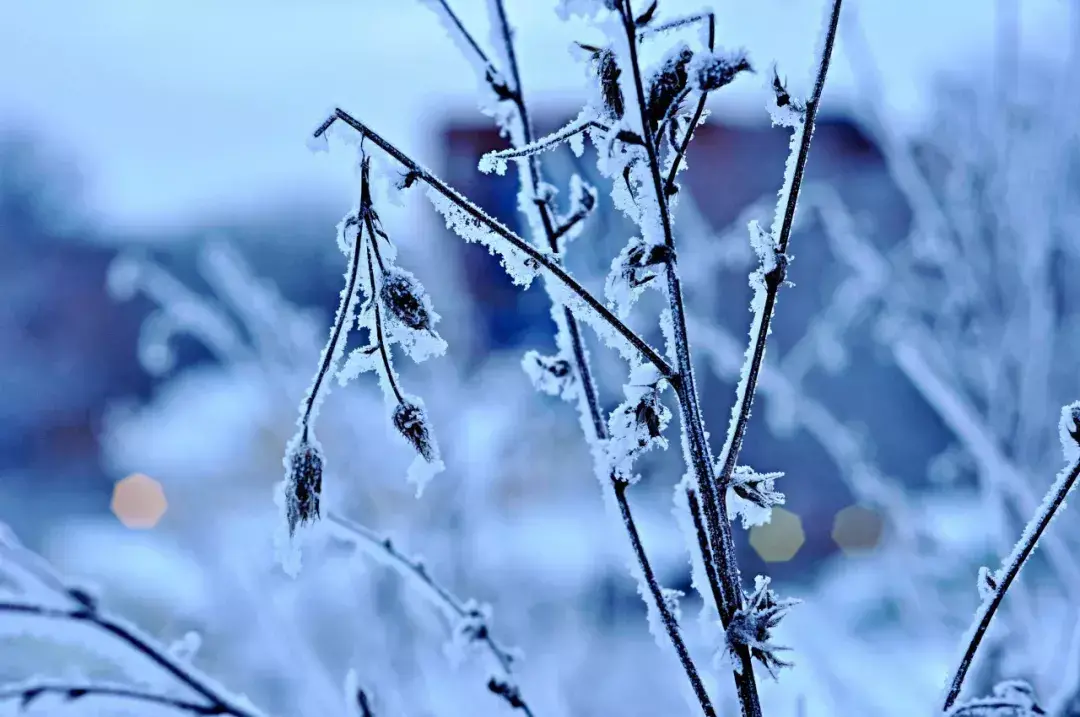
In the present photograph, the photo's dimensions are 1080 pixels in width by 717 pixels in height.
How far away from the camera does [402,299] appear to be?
715 millimetres

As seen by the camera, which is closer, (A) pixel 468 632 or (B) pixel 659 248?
(B) pixel 659 248

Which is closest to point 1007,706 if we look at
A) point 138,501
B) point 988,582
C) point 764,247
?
point 988,582

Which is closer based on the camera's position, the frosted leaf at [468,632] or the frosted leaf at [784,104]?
the frosted leaf at [784,104]

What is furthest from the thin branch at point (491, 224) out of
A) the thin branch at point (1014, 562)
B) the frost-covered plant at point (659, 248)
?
the thin branch at point (1014, 562)

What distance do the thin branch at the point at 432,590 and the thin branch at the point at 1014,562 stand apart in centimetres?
45

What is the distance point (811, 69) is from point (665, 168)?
0.49 ft

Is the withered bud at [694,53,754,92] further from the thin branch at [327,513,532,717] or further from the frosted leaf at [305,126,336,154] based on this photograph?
the thin branch at [327,513,532,717]

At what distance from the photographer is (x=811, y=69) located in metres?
0.71

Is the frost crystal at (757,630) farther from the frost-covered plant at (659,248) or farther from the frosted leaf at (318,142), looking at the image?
the frosted leaf at (318,142)

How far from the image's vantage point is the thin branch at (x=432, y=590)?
905 mm

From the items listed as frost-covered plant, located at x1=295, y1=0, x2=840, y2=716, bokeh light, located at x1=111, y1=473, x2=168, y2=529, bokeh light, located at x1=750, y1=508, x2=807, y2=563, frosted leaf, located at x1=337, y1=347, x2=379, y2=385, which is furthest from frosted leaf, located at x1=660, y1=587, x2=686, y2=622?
bokeh light, located at x1=111, y1=473, x2=168, y2=529

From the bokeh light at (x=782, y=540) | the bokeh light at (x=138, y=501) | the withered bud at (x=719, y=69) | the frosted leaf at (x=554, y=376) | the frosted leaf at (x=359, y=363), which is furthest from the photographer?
the bokeh light at (x=138, y=501)

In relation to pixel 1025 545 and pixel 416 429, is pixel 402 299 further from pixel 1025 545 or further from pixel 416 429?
pixel 1025 545

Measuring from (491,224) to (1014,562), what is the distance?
0.56 metres
